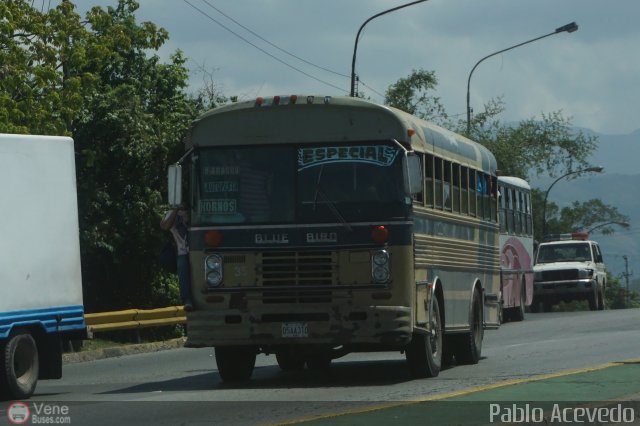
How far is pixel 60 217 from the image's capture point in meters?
16.1

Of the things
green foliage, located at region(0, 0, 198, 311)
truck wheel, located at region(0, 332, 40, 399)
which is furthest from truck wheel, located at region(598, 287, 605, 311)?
truck wheel, located at region(0, 332, 40, 399)

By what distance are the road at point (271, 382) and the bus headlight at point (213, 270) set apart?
1.17m

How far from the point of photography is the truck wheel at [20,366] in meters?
14.8

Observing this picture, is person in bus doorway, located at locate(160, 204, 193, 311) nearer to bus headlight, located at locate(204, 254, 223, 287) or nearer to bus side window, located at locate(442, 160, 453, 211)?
bus headlight, located at locate(204, 254, 223, 287)

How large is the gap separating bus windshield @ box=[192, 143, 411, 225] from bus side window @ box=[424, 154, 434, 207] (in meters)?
1.16

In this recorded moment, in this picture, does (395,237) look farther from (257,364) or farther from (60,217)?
(257,364)

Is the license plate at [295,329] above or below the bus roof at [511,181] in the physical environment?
below

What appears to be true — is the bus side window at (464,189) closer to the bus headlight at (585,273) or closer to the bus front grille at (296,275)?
the bus front grille at (296,275)

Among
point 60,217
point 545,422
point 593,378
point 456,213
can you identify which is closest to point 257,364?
point 456,213

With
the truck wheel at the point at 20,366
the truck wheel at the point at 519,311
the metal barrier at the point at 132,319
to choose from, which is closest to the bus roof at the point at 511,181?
the truck wheel at the point at 519,311

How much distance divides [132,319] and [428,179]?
10.2m

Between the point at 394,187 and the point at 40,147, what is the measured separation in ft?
12.8

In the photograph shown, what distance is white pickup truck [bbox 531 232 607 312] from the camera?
4316cm

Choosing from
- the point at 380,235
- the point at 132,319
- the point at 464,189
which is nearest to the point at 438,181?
the point at 464,189
